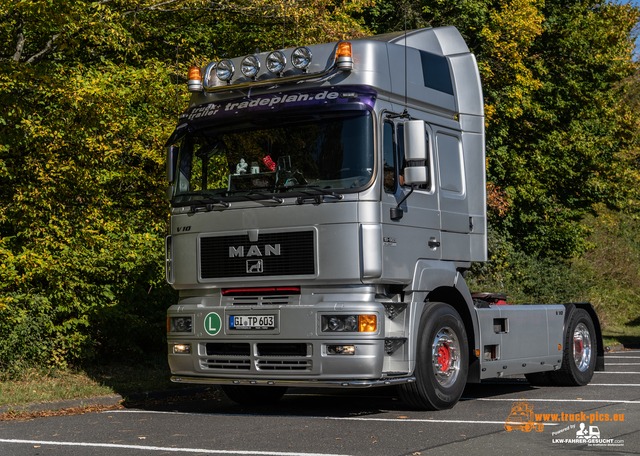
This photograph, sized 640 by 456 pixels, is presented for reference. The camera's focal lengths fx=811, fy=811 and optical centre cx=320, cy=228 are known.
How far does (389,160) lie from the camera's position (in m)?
8.11

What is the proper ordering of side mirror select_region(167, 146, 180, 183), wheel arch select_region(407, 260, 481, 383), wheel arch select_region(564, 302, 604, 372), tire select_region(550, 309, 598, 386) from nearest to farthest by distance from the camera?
wheel arch select_region(407, 260, 481, 383)
side mirror select_region(167, 146, 180, 183)
tire select_region(550, 309, 598, 386)
wheel arch select_region(564, 302, 604, 372)

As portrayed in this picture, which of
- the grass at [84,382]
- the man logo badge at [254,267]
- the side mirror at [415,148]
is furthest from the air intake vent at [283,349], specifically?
the grass at [84,382]

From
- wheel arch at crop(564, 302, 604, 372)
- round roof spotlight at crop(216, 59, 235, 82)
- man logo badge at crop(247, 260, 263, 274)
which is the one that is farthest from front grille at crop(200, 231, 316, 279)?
wheel arch at crop(564, 302, 604, 372)

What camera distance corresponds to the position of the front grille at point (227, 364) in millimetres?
8189

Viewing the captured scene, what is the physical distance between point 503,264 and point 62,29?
17.6 m

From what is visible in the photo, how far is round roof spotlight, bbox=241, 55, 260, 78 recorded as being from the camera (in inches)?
345

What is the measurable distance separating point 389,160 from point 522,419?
2.85m

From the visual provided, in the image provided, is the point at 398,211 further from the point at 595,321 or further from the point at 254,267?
the point at 595,321

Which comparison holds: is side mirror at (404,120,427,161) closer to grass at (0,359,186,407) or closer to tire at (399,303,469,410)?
tire at (399,303,469,410)

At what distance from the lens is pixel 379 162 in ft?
26.0

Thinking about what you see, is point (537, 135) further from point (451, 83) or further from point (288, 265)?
point (288, 265)

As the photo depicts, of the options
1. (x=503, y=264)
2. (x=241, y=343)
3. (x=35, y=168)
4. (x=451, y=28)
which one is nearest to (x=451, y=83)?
(x=451, y=28)

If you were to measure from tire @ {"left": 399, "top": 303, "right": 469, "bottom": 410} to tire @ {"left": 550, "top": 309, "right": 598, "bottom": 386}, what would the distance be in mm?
2765

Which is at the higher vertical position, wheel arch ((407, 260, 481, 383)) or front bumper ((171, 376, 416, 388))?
wheel arch ((407, 260, 481, 383))
